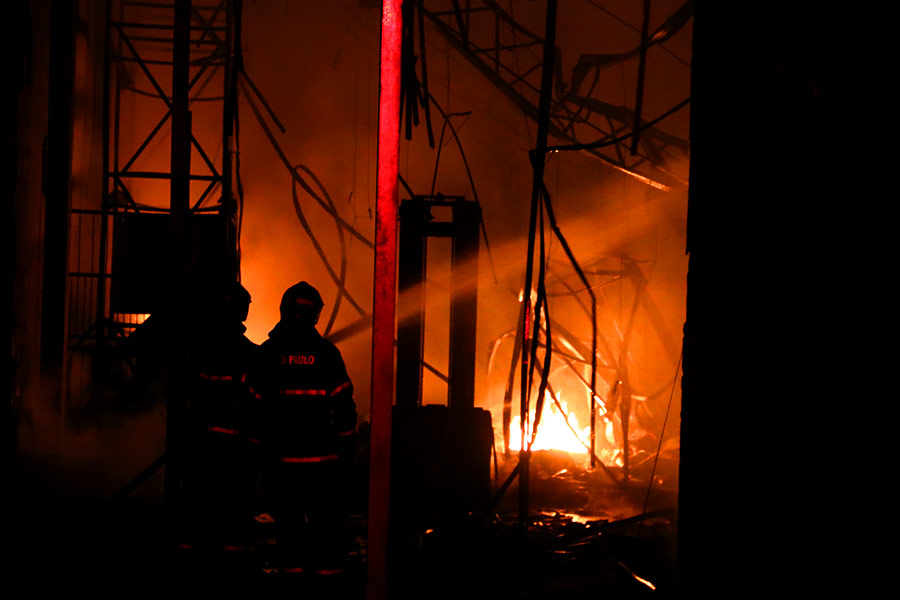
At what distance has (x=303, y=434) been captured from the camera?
504 centimetres

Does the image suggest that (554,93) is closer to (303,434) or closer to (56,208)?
(56,208)

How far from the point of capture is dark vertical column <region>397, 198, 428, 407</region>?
8.10 meters

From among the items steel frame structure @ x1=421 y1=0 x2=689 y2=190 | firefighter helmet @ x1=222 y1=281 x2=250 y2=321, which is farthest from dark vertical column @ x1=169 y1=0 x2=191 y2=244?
steel frame structure @ x1=421 y1=0 x2=689 y2=190

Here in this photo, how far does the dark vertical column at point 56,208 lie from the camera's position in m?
9.02

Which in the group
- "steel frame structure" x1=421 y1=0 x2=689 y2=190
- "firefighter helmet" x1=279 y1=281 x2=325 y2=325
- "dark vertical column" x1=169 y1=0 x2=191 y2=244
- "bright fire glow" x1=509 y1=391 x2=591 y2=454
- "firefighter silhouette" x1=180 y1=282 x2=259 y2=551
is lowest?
"bright fire glow" x1=509 y1=391 x2=591 y2=454

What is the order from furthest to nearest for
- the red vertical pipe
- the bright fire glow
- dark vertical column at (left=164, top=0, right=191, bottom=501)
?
the bright fire glow
dark vertical column at (left=164, top=0, right=191, bottom=501)
the red vertical pipe

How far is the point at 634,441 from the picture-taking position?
1350 cm

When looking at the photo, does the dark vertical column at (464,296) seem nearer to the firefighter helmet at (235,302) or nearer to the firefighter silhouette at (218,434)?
the firefighter helmet at (235,302)

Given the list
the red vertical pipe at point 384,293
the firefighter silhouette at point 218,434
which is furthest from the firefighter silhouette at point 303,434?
the red vertical pipe at point 384,293

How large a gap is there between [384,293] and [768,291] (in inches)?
61.7

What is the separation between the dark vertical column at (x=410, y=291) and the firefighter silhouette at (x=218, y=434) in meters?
2.81

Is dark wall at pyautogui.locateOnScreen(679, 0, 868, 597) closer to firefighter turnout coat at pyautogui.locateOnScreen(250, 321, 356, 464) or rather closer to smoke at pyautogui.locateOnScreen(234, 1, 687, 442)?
firefighter turnout coat at pyautogui.locateOnScreen(250, 321, 356, 464)

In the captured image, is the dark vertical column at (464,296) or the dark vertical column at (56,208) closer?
the dark vertical column at (464,296)

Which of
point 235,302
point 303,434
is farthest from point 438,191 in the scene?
point 303,434
